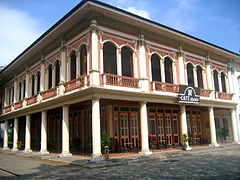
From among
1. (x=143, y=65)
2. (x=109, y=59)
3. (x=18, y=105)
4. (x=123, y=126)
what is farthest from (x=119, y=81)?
(x=18, y=105)

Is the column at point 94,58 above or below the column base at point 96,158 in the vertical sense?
above

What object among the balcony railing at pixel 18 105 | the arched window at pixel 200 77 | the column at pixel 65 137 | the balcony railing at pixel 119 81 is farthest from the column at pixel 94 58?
the balcony railing at pixel 18 105

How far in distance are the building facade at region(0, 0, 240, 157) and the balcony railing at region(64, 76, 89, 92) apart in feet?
0.17

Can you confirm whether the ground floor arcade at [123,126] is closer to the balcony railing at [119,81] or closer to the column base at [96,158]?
the column base at [96,158]

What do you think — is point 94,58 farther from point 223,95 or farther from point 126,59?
point 223,95

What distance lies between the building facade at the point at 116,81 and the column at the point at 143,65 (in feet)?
0.19

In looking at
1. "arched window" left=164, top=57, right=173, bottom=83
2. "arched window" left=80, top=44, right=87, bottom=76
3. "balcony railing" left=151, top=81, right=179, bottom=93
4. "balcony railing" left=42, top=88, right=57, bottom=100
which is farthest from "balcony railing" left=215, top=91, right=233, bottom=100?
"balcony railing" left=42, top=88, right=57, bottom=100

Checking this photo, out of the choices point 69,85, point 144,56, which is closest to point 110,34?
point 144,56

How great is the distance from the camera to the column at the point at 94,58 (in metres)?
12.1

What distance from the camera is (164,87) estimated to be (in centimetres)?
1547

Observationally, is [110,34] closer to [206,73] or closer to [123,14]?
[123,14]

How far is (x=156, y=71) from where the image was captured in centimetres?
1852

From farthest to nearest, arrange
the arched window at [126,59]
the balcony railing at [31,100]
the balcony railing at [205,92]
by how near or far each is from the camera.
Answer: the balcony railing at [31,100] < the balcony railing at [205,92] < the arched window at [126,59]

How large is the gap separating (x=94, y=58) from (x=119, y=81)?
1.87 meters
